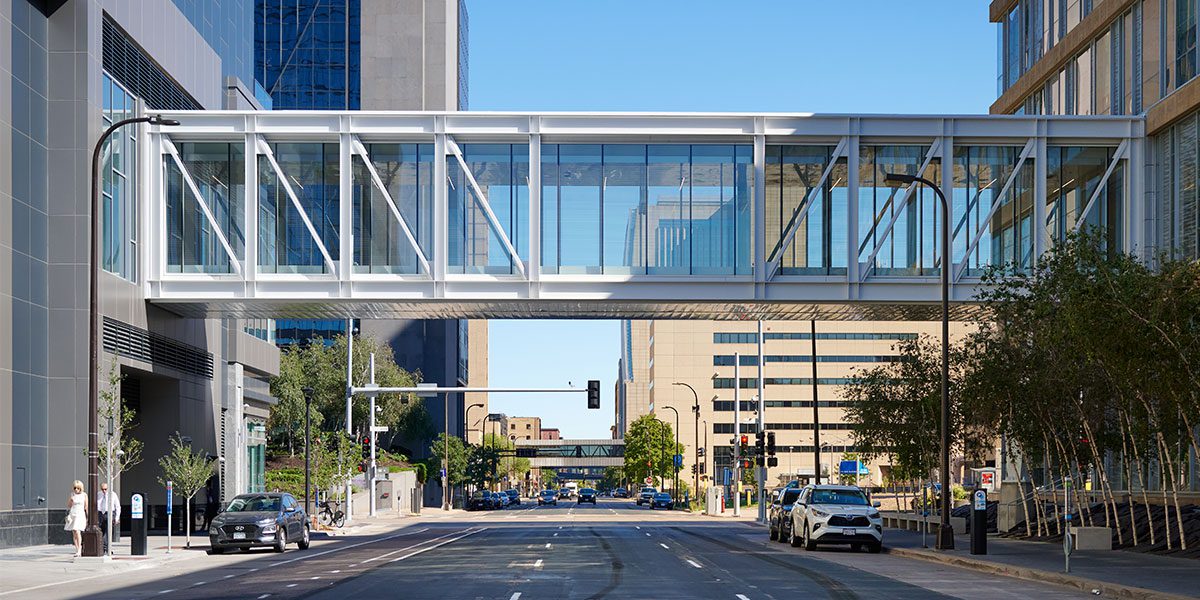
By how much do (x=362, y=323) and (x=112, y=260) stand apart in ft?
307

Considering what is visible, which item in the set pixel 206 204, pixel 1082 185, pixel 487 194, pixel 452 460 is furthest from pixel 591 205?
pixel 452 460

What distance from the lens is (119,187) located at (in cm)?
4212

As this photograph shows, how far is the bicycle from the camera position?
58375 millimetres

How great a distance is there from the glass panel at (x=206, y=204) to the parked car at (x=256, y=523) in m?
9.31

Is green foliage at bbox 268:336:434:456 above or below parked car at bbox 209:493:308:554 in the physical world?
above

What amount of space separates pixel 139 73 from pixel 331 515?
73.2 ft

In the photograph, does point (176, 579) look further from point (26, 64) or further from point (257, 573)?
point (26, 64)

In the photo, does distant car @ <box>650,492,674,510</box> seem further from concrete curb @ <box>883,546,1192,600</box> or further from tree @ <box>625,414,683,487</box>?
concrete curb @ <box>883,546,1192,600</box>

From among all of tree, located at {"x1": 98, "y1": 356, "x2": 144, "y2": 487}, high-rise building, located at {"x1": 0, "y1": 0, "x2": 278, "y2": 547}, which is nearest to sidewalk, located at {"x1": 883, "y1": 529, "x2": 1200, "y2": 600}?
tree, located at {"x1": 98, "y1": 356, "x2": 144, "y2": 487}

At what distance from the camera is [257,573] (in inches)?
1107

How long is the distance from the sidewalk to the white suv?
2.92ft

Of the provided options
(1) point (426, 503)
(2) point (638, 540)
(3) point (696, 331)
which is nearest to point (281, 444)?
(1) point (426, 503)

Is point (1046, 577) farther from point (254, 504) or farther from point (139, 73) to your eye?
point (139, 73)

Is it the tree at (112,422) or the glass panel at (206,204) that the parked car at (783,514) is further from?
the glass panel at (206,204)
